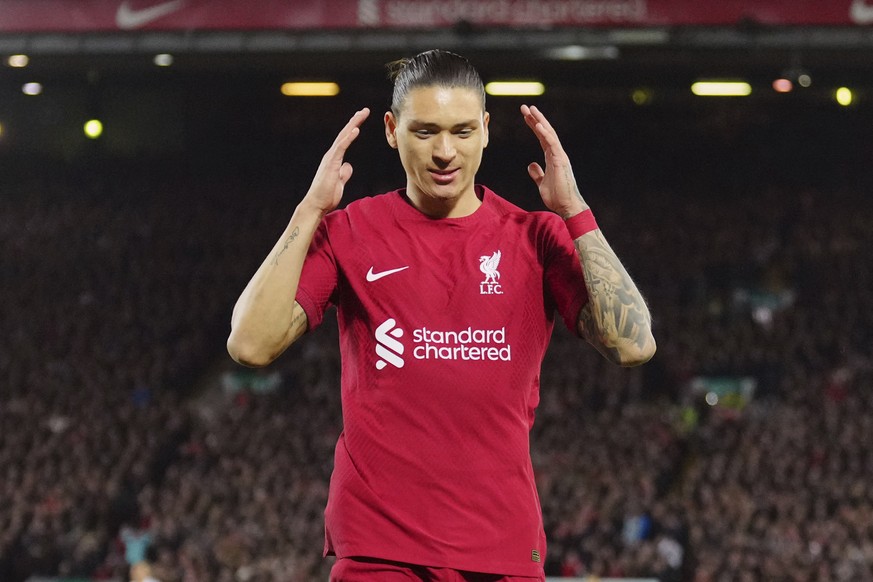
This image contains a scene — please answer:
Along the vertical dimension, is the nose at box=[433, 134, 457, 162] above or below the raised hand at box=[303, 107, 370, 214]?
above

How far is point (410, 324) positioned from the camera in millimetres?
2879

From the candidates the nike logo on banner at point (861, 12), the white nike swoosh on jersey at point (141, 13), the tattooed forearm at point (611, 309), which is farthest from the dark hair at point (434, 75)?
the white nike swoosh on jersey at point (141, 13)

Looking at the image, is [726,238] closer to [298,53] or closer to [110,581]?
[298,53]

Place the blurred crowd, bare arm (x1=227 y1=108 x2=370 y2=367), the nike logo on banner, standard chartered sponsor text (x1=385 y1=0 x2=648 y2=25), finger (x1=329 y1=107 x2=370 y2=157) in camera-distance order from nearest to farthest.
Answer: bare arm (x1=227 y1=108 x2=370 y2=367)
finger (x1=329 y1=107 x2=370 y2=157)
the nike logo on banner
standard chartered sponsor text (x1=385 y1=0 x2=648 y2=25)
the blurred crowd

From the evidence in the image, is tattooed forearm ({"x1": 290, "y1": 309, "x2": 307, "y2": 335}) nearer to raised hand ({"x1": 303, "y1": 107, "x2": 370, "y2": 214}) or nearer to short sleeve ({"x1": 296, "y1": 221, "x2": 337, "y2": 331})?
short sleeve ({"x1": 296, "y1": 221, "x2": 337, "y2": 331})

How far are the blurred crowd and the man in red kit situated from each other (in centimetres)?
1175

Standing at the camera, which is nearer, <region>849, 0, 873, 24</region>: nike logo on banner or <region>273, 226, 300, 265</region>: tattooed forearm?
<region>273, 226, 300, 265</region>: tattooed forearm

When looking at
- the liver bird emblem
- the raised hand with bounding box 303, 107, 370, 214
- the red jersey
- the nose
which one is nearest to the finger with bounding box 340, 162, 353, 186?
the raised hand with bounding box 303, 107, 370, 214

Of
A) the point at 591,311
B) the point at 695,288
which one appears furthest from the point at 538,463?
the point at 591,311

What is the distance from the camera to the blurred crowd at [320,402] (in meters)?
15.3

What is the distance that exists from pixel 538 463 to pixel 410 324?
14583 mm

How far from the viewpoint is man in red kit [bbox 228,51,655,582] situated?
110 inches

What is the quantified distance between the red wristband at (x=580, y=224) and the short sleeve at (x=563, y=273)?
1.6 inches

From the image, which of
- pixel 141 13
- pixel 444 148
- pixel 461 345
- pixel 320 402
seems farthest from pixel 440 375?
pixel 320 402
